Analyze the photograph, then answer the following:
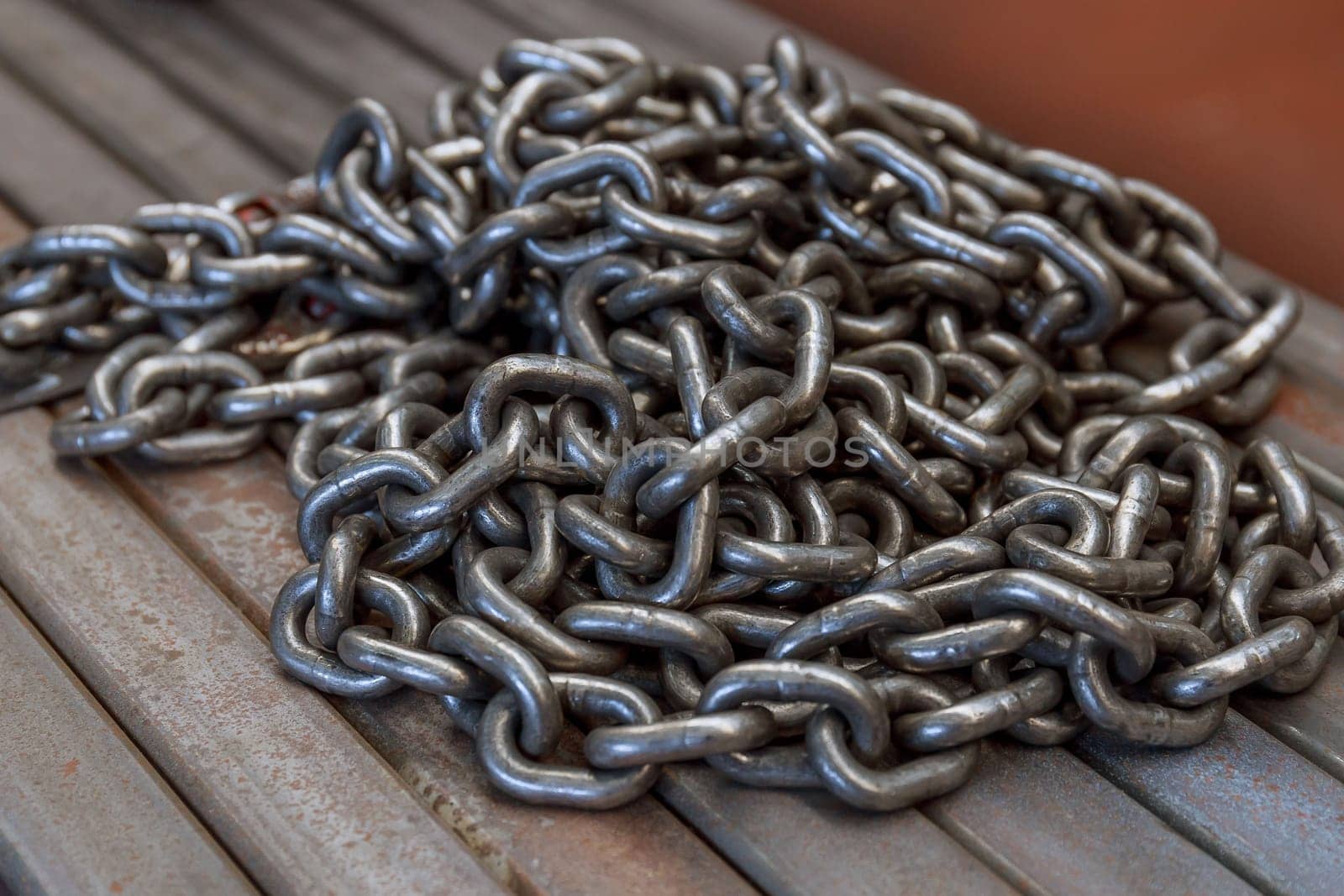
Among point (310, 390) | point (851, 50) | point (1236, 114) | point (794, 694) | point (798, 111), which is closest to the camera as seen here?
point (794, 694)

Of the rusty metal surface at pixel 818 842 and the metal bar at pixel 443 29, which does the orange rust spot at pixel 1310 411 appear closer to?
the rusty metal surface at pixel 818 842

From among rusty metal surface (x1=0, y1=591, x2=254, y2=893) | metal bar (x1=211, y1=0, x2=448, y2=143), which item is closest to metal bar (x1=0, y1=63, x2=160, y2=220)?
metal bar (x1=211, y1=0, x2=448, y2=143)

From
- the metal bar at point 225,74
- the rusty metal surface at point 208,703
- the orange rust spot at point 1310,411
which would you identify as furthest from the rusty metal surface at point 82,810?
the orange rust spot at point 1310,411

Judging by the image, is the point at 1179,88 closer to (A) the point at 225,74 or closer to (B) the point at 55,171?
(A) the point at 225,74

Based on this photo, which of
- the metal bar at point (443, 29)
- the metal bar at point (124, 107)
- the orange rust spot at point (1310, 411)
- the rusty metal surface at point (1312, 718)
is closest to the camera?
the rusty metal surface at point (1312, 718)

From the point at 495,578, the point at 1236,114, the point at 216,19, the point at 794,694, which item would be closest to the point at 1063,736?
the point at 794,694

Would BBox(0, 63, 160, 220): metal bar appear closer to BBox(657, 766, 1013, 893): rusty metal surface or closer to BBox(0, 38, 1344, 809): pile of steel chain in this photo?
BBox(0, 38, 1344, 809): pile of steel chain

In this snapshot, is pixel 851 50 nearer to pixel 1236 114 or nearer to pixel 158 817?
pixel 1236 114

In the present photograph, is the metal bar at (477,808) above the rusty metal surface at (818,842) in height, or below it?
below
